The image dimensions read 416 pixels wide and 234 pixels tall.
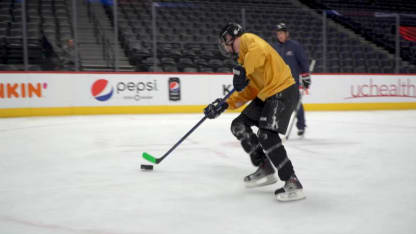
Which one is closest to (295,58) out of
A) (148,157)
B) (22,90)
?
(148,157)

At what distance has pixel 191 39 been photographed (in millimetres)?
10930

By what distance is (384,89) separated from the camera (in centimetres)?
1020

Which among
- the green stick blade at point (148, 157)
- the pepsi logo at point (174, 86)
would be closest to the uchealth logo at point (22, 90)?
the pepsi logo at point (174, 86)

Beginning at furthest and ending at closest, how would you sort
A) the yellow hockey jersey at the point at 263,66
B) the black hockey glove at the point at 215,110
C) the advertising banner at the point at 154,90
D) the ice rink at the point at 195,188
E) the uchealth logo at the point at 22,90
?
the advertising banner at the point at 154,90, the uchealth logo at the point at 22,90, the black hockey glove at the point at 215,110, the yellow hockey jersey at the point at 263,66, the ice rink at the point at 195,188

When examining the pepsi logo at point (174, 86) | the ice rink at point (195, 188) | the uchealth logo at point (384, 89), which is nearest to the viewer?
the ice rink at point (195, 188)

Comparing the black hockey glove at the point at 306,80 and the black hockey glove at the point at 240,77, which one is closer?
the black hockey glove at the point at 240,77

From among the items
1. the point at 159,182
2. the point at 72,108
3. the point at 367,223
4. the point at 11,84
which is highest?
the point at 367,223

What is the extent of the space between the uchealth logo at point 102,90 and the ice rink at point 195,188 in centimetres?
363

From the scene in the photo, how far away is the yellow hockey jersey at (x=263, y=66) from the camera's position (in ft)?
7.30

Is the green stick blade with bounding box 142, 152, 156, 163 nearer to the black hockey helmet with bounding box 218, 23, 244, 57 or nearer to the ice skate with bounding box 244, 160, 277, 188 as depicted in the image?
the ice skate with bounding box 244, 160, 277, 188

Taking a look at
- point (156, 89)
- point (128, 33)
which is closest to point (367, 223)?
point (156, 89)

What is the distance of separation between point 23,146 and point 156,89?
4.66 metres

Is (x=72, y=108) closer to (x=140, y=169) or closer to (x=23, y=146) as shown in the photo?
(x=23, y=146)

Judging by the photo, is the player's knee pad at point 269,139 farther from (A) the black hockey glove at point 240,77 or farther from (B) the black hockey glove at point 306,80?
(B) the black hockey glove at point 306,80
